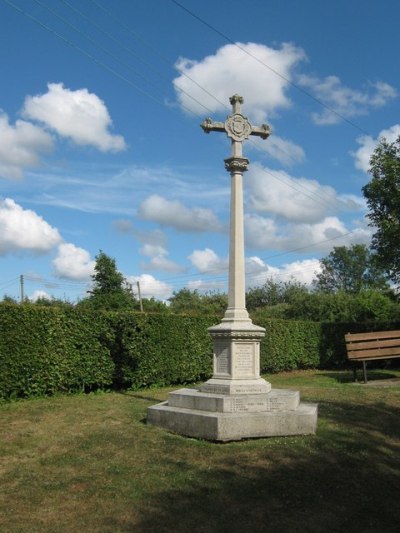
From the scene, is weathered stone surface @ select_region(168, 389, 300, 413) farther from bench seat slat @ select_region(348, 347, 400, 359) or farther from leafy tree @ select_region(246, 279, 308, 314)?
leafy tree @ select_region(246, 279, 308, 314)

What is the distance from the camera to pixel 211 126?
9016 millimetres

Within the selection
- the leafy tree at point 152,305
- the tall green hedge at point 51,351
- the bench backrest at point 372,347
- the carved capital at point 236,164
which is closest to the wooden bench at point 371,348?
the bench backrest at point 372,347

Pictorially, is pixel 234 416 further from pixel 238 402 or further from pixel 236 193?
pixel 236 193

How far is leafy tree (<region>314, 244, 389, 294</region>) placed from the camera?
72188 mm

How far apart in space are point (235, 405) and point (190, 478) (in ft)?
6.68

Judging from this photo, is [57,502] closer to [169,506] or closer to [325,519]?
[169,506]

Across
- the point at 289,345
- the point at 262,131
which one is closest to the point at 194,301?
the point at 289,345

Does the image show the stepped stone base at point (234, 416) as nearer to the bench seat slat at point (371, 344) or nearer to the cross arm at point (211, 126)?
the cross arm at point (211, 126)

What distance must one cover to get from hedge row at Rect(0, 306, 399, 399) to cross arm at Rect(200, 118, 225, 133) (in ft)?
17.4

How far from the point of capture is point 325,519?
15.4 ft

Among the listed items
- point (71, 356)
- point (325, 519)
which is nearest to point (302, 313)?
point (71, 356)

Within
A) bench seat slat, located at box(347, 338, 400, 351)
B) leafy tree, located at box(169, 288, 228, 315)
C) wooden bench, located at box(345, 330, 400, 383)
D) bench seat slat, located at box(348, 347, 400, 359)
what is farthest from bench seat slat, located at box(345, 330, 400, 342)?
leafy tree, located at box(169, 288, 228, 315)

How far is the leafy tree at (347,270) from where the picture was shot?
7219 centimetres

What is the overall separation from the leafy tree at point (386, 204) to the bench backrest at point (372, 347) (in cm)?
406
